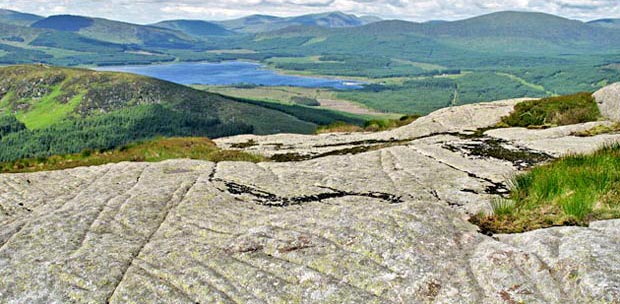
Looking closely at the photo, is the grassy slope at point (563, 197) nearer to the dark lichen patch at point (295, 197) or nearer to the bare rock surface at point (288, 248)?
the bare rock surface at point (288, 248)

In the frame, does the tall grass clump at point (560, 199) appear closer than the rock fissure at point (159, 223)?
No

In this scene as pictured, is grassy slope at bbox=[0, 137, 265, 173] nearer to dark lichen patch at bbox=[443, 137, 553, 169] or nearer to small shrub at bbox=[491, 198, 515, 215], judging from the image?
dark lichen patch at bbox=[443, 137, 553, 169]

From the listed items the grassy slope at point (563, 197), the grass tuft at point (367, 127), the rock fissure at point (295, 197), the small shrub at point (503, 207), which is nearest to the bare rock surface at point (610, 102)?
the grass tuft at point (367, 127)

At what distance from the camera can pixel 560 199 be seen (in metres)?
10.6

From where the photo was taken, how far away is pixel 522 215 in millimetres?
10422

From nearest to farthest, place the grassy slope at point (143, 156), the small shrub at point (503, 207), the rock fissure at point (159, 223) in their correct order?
the rock fissure at point (159, 223), the small shrub at point (503, 207), the grassy slope at point (143, 156)

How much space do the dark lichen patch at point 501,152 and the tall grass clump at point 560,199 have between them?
4.55 meters

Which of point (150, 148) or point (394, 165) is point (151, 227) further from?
point (150, 148)

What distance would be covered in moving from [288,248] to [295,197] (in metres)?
5.05

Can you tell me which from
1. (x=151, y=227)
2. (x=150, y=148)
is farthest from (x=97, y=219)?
(x=150, y=148)

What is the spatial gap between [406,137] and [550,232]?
23.3m

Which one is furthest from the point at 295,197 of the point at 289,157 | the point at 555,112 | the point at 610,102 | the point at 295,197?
the point at 555,112

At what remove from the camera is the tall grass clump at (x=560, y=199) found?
32.2ft

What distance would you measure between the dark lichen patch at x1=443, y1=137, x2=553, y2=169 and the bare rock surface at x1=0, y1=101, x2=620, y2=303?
3.04 meters
